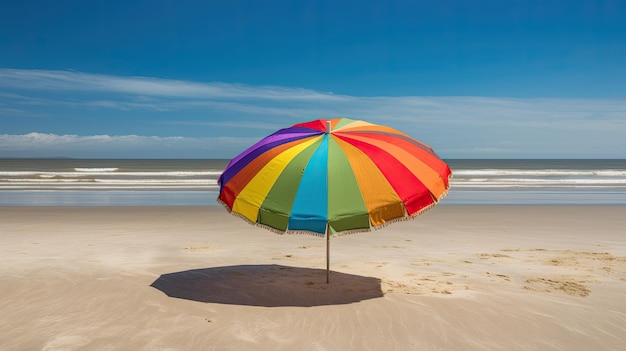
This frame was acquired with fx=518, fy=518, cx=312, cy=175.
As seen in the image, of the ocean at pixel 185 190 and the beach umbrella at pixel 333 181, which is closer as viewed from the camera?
the beach umbrella at pixel 333 181

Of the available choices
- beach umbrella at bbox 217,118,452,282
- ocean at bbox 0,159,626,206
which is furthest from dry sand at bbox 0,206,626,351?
ocean at bbox 0,159,626,206

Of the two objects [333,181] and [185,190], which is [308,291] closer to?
[333,181]

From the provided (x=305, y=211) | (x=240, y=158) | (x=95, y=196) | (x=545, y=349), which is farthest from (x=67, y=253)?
(x=95, y=196)

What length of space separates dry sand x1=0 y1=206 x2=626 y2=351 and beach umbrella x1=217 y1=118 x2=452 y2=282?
44.3 inches

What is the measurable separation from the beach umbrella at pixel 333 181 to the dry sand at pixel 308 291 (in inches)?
44.3

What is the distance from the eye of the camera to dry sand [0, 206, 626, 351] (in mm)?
5156

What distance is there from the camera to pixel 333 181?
5785 millimetres

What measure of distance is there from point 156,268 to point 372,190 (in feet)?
13.8

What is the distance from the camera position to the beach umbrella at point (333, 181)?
5613 millimetres

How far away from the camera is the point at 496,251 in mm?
10031

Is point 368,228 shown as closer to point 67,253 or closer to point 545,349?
point 545,349

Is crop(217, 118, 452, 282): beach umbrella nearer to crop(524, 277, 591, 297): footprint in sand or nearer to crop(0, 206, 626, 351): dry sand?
crop(0, 206, 626, 351): dry sand

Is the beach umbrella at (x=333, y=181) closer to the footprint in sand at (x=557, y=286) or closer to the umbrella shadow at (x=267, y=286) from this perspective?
the umbrella shadow at (x=267, y=286)

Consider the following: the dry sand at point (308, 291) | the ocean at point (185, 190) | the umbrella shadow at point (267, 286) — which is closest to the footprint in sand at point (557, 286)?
the dry sand at point (308, 291)
